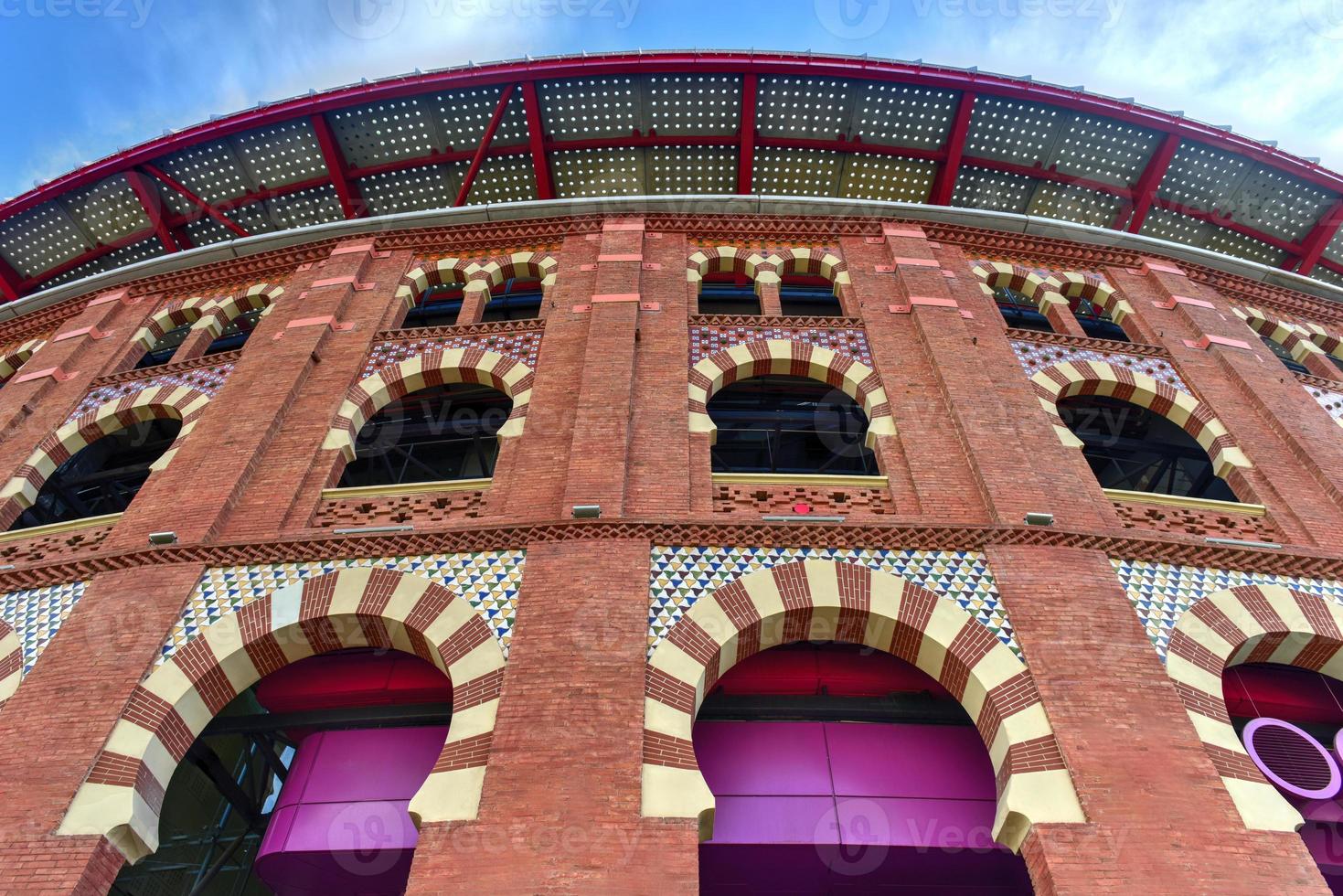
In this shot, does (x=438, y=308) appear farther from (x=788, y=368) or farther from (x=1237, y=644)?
(x=1237, y=644)

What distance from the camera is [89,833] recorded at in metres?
5.84

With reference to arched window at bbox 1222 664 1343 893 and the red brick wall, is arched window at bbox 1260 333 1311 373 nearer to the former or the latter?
the red brick wall

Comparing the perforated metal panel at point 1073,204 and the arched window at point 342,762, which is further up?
the perforated metal panel at point 1073,204

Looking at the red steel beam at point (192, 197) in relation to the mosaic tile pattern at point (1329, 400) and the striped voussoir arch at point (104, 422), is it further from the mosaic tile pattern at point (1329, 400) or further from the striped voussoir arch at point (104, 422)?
the mosaic tile pattern at point (1329, 400)

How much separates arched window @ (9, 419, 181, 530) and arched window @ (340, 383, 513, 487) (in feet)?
9.10

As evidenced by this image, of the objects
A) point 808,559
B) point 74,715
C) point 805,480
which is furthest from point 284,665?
point 805,480

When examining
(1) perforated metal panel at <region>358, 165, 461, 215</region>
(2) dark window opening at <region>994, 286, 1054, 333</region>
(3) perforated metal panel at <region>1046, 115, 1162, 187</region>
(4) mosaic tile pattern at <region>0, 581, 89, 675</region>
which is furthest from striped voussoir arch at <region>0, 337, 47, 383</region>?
(3) perforated metal panel at <region>1046, 115, 1162, 187</region>

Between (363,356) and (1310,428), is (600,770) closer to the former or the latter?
(363,356)

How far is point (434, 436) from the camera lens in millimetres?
12297

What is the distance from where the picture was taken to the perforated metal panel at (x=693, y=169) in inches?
585

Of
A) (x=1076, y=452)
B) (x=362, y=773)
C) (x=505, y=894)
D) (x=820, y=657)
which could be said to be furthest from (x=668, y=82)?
(x=505, y=894)

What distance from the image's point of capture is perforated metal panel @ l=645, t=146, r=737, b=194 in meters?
14.9

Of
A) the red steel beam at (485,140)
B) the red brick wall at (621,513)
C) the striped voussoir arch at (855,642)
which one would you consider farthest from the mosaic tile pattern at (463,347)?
the striped voussoir arch at (855,642)

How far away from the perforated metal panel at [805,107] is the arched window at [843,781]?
9878 mm
